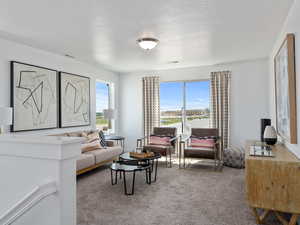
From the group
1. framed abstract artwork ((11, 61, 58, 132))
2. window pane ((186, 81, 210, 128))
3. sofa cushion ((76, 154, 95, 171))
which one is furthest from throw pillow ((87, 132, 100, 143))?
window pane ((186, 81, 210, 128))

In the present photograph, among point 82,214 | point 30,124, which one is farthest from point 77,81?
point 82,214

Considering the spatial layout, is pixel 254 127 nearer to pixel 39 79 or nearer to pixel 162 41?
pixel 162 41

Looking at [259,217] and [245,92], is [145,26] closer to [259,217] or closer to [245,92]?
[259,217]

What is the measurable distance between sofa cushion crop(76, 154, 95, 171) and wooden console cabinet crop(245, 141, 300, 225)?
8.99 ft

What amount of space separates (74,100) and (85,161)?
5.34 feet

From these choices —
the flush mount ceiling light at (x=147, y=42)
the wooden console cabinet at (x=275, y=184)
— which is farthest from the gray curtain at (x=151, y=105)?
the wooden console cabinet at (x=275, y=184)

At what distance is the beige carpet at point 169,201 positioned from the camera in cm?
255

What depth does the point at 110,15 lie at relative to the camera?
9.05ft

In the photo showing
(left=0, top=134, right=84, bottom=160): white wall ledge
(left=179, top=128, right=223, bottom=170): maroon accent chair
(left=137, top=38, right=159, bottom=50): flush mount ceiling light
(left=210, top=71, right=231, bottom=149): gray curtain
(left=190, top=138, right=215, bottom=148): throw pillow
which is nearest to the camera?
(left=0, top=134, right=84, bottom=160): white wall ledge

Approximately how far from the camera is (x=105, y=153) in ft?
15.3

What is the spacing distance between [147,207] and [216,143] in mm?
2453

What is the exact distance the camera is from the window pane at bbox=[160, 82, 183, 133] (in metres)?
6.27

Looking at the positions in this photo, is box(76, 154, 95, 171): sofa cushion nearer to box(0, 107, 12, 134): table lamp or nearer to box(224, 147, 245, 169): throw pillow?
box(0, 107, 12, 134): table lamp

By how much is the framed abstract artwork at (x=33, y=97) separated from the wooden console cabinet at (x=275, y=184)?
11.8ft
